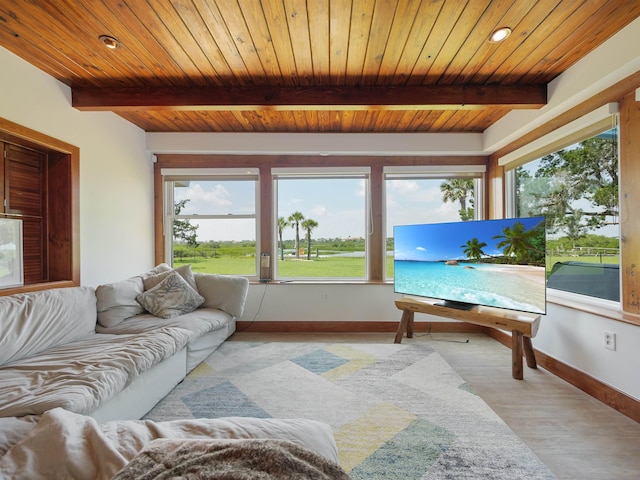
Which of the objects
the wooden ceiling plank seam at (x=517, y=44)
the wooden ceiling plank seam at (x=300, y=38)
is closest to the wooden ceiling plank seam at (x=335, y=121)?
the wooden ceiling plank seam at (x=300, y=38)

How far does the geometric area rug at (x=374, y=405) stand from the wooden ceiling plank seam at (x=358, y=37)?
2506mm

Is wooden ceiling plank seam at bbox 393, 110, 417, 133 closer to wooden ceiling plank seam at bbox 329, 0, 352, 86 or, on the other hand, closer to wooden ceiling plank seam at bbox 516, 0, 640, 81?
wooden ceiling plank seam at bbox 329, 0, 352, 86

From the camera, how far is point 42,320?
1928mm

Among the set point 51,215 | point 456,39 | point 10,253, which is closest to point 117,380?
point 10,253

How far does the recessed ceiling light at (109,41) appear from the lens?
6.10 ft

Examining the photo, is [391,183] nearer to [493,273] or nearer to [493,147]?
[493,147]

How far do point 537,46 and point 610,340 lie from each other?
2.13m

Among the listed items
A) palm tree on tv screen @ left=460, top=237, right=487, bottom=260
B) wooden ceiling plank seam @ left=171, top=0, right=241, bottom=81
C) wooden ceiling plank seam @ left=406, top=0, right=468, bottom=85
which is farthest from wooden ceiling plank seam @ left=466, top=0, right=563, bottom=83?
wooden ceiling plank seam @ left=171, top=0, right=241, bottom=81

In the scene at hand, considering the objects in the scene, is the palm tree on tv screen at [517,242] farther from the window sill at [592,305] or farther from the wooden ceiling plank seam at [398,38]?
the wooden ceiling plank seam at [398,38]

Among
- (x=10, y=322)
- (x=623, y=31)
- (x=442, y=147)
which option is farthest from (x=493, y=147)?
(x=10, y=322)

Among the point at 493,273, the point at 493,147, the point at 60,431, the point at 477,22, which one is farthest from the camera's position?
the point at 493,147

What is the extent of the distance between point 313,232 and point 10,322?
2880mm

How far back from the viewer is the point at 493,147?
11.0ft

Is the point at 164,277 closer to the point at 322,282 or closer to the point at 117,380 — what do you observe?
the point at 117,380
